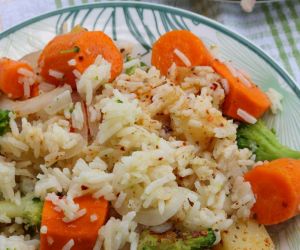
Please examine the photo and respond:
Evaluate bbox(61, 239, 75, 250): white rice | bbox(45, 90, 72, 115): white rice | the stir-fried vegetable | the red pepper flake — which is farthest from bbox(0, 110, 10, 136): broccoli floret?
the red pepper flake

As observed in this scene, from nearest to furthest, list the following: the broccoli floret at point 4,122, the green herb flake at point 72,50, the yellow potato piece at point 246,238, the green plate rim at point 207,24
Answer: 1. the yellow potato piece at point 246,238
2. the broccoli floret at point 4,122
3. the green herb flake at point 72,50
4. the green plate rim at point 207,24

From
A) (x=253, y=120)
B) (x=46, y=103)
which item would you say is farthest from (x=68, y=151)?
(x=253, y=120)

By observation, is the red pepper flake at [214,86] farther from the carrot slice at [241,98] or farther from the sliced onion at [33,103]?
the sliced onion at [33,103]

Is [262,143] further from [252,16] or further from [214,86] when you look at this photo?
[252,16]

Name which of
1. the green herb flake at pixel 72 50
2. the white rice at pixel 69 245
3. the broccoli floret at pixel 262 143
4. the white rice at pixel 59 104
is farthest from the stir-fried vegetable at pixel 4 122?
the broccoli floret at pixel 262 143

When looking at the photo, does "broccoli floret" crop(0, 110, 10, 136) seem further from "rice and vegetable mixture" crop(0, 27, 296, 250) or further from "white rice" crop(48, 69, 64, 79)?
"white rice" crop(48, 69, 64, 79)
